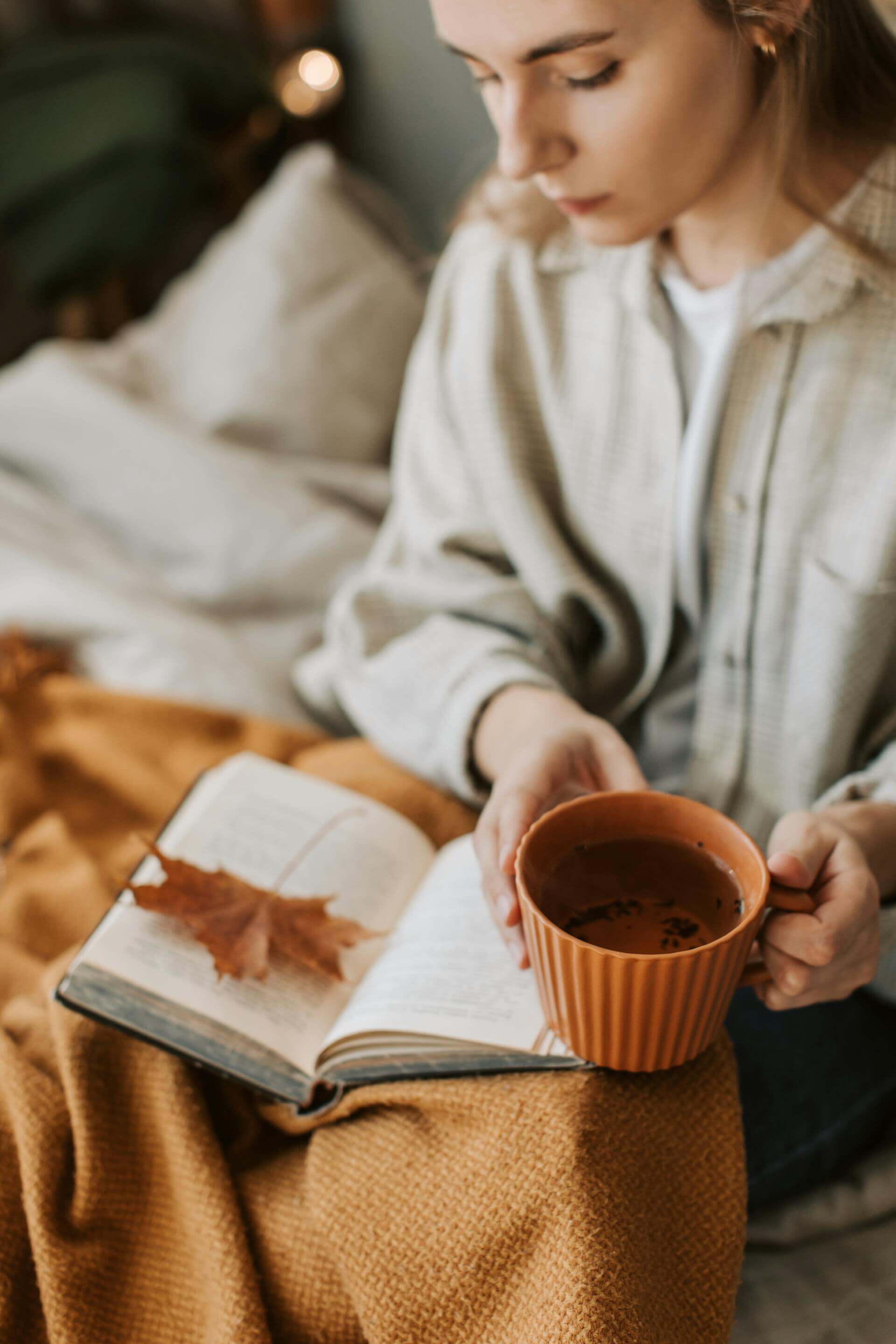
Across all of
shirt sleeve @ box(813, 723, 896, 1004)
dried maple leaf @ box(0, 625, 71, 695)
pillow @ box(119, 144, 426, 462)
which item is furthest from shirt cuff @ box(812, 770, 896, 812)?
pillow @ box(119, 144, 426, 462)

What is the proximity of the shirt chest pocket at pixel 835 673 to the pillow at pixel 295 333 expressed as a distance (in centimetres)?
82

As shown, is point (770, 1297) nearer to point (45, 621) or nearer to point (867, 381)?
point (867, 381)

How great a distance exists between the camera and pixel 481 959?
2.36 feet

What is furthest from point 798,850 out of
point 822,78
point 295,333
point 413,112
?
point 413,112

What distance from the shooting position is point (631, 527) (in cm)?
93

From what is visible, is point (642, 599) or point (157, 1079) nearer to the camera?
point (157, 1079)

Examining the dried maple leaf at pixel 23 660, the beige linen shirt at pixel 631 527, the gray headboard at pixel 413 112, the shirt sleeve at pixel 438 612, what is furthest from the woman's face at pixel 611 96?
the gray headboard at pixel 413 112

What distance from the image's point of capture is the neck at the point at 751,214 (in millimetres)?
763

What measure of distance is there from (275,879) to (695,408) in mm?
496

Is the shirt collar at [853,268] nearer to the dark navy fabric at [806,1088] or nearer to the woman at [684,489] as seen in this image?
the woman at [684,489]

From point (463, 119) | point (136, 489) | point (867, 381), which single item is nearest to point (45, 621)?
point (136, 489)

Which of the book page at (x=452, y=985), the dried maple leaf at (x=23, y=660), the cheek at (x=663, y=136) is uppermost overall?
the cheek at (x=663, y=136)

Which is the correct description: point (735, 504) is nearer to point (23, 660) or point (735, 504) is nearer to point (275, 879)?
point (275, 879)

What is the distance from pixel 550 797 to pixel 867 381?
393 mm
